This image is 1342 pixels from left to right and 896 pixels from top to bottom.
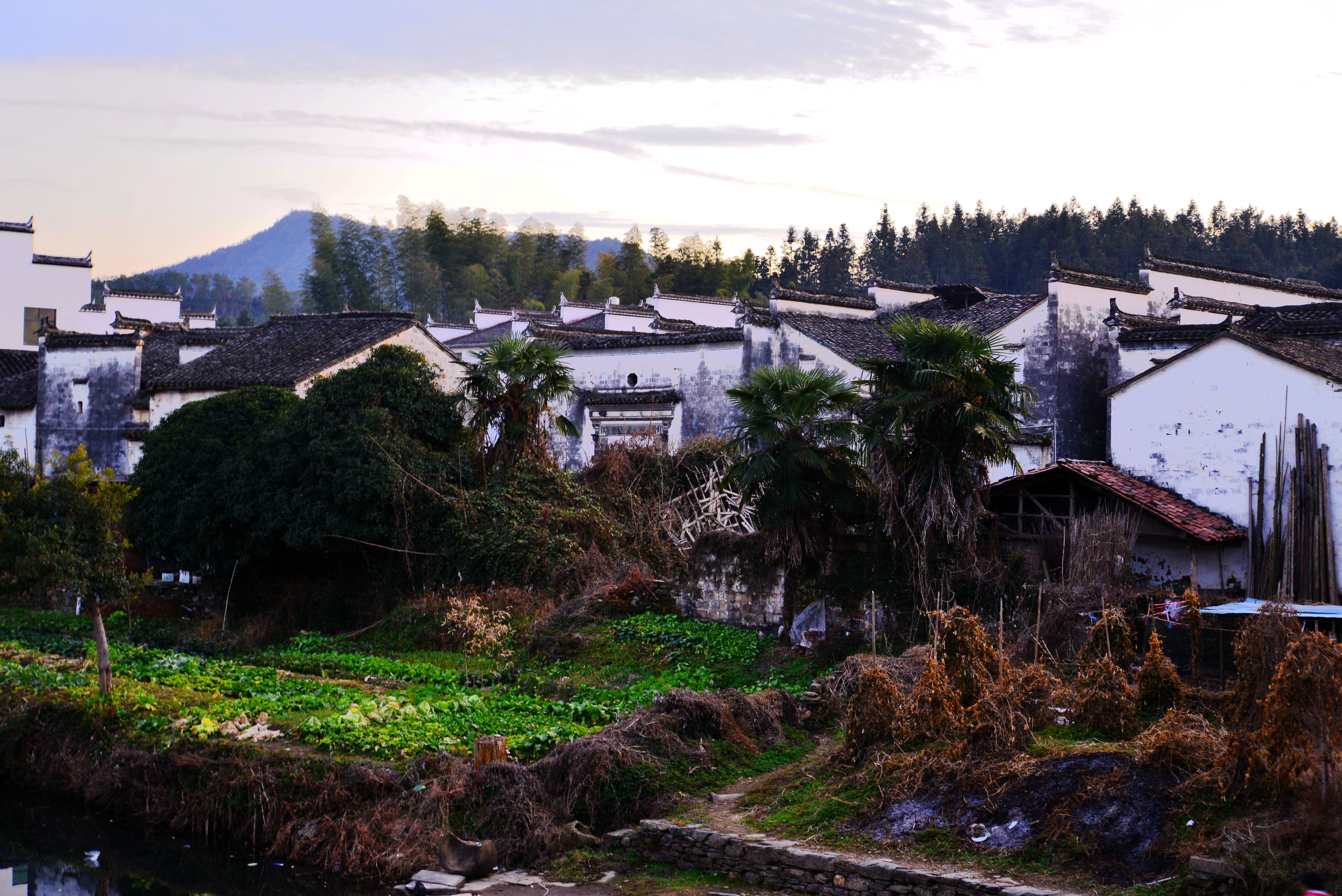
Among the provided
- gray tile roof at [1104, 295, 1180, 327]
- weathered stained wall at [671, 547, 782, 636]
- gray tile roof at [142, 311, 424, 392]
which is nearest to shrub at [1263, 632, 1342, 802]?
weathered stained wall at [671, 547, 782, 636]

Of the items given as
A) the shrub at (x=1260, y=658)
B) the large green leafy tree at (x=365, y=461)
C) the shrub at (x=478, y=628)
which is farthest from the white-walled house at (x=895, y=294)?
the shrub at (x=1260, y=658)

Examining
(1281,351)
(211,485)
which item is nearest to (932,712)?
(1281,351)

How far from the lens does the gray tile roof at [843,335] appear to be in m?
25.9

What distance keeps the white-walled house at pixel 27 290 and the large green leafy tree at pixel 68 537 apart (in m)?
30.0

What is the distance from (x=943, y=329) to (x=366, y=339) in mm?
17361

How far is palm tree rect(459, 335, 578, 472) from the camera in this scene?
72.5 feet

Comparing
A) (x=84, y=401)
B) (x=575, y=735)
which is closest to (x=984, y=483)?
(x=575, y=735)

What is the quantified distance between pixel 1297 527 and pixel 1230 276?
15664 millimetres

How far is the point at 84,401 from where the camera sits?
30.3m

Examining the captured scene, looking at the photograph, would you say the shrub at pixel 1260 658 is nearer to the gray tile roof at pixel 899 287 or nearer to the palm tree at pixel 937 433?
the palm tree at pixel 937 433

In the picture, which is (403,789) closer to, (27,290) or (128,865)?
(128,865)

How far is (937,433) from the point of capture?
626 inches

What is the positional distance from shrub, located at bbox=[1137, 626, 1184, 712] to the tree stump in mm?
6373

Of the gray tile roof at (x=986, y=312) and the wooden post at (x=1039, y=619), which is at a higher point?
the gray tile roof at (x=986, y=312)
